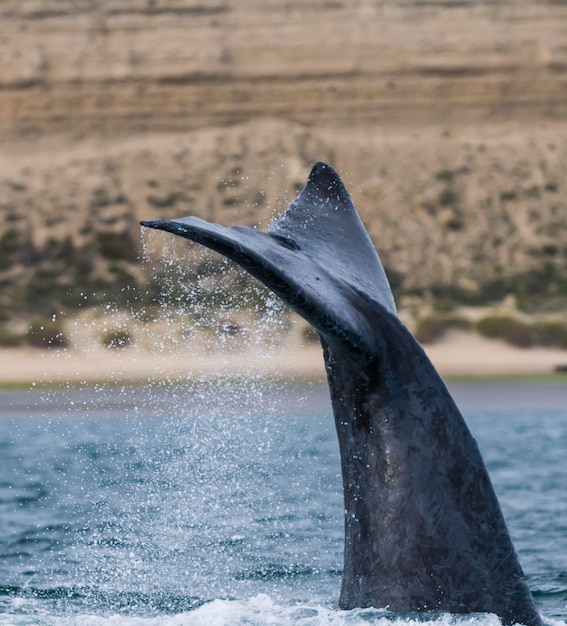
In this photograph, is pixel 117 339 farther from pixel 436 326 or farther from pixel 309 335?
pixel 436 326

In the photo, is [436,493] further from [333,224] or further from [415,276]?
[415,276]

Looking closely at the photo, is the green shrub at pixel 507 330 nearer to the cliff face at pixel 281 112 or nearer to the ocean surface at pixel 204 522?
the cliff face at pixel 281 112

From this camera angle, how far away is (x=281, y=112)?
61219 millimetres

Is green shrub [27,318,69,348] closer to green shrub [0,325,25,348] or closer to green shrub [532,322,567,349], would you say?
green shrub [0,325,25,348]

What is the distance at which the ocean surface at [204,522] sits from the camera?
6.68 metres

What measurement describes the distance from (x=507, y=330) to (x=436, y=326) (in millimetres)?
2361

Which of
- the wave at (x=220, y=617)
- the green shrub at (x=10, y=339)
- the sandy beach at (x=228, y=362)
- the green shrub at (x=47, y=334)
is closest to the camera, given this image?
the wave at (x=220, y=617)

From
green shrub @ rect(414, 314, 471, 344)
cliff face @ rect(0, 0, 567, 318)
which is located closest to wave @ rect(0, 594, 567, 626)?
green shrub @ rect(414, 314, 471, 344)

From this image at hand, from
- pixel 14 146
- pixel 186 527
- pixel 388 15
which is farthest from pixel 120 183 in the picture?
pixel 186 527

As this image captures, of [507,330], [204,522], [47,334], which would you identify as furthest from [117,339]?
[204,522]

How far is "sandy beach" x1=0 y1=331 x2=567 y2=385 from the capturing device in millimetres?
40312

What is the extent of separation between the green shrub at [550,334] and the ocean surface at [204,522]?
1929cm

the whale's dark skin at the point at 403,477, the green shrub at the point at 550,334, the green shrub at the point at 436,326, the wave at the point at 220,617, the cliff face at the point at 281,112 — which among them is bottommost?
the wave at the point at 220,617

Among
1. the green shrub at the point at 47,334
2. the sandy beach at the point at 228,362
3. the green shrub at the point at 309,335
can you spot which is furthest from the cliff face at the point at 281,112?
the green shrub at the point at 309,335
